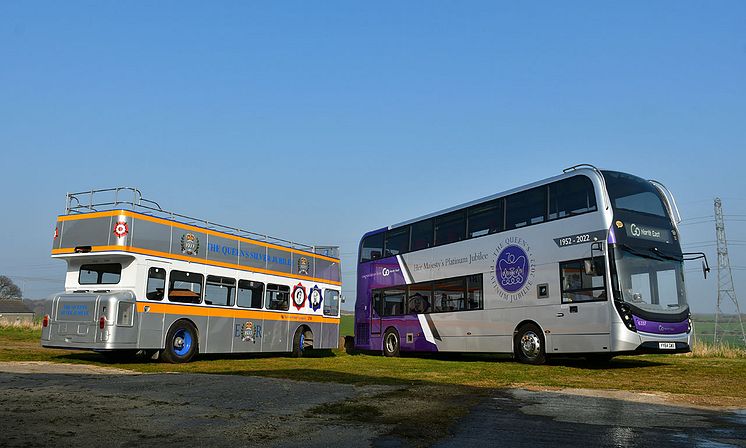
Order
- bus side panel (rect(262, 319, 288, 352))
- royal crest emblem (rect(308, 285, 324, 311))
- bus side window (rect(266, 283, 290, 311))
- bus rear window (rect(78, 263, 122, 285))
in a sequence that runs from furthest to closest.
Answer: royal crest emblem (rect(308, 285, 324, 311)) → bus side window (rect(266, 283, 290, 311)) → bus side panel (rect(262, 319, 288, 352)) → bus rear window (rect(78, 263, 122, 285))

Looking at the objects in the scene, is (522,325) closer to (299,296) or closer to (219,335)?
(299,296)

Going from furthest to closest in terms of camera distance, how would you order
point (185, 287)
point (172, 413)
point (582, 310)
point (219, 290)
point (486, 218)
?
point (486, 218), point (219, 290), point (185, 287), point (582, 310), point (172, 413)

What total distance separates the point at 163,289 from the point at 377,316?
28.2 feet

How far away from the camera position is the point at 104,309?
42.7 feet

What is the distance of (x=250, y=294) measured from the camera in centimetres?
1716

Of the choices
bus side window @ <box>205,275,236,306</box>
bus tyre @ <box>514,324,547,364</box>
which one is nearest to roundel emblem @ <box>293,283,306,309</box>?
bus side window @ <box>205,275,236,306</box>

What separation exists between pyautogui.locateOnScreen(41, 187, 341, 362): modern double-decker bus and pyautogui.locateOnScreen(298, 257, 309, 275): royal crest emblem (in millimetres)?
712

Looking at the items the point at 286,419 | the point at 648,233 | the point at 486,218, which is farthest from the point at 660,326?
the point at 286,419

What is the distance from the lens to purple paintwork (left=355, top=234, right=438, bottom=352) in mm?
19047

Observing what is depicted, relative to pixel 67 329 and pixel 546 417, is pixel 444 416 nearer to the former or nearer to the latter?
pixel 546 417

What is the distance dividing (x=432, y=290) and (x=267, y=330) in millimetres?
5117

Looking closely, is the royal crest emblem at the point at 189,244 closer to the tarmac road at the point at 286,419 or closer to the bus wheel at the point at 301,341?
the bus wheel at the point at 301,341

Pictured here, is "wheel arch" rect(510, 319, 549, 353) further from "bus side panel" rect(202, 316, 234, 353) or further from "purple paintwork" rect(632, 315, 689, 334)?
"bus side panel" rect(202, 316, 234, 353)

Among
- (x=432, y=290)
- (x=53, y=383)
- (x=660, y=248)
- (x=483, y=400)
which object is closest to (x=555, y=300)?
(x=660, y=248)
